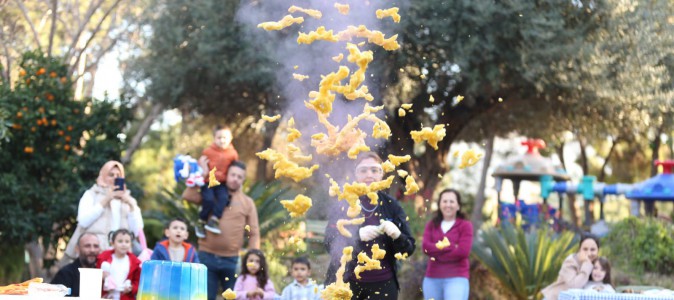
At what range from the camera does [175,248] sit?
8.06 metres

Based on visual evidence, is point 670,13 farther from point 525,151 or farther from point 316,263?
point 525,151

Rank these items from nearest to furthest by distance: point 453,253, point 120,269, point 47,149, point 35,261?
point 120,269, point 453,253, point 47,149, point 35,261

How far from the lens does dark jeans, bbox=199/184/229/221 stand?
853 cm

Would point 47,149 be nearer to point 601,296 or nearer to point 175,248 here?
point 175,248

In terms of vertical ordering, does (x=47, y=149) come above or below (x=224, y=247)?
above

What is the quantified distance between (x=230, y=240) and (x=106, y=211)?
3.28ft

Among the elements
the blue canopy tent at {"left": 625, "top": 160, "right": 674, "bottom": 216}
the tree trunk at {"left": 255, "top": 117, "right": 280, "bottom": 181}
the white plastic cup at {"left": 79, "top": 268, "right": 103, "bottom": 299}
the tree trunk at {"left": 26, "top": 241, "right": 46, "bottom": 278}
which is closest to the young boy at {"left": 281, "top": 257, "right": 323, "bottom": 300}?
the white plastic cup at {"left": 79, "top": 268, "right": 103, "bottom": 299}

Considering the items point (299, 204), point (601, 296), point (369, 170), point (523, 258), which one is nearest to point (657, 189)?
point (523, 258)

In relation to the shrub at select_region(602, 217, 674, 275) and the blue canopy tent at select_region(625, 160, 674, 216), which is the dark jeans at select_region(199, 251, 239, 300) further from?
the blue canopy tent at select_region(625, 160, 674, 216)

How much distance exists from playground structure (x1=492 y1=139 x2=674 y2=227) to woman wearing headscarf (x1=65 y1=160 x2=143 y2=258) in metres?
8.46

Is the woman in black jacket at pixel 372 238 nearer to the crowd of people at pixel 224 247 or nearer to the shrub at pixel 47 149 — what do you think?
the crowd of people at pixel 224 247

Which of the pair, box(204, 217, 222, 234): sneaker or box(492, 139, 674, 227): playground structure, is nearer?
box(204, 217, 222, 234): sneaker

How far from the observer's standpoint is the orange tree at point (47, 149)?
39.4 feet

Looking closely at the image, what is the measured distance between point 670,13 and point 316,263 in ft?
20.7
